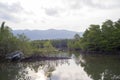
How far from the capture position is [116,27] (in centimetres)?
6912

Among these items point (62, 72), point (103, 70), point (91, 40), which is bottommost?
point (62, 72)

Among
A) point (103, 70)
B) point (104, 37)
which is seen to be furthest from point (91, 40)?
point (103, 70)

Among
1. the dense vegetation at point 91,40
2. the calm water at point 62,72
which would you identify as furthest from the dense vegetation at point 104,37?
the calm water at point 62,72

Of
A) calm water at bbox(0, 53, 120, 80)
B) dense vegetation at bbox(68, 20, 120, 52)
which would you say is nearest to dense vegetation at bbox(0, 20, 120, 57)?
dense vegetation at bbox(68, 20, 120, 52)

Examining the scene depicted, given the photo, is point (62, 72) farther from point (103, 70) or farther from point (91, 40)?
point (91, 40)

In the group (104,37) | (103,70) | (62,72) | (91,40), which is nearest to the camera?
(103,70)

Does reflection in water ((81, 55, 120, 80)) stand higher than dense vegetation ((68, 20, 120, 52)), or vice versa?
dense vegetation ((68, 20, 120, 52))

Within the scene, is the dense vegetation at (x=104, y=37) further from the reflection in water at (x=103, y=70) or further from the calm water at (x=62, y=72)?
the calm water at (x=62, y=72)

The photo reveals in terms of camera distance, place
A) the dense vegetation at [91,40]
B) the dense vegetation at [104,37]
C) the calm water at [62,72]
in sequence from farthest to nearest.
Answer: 1. the dense vegetation at [104,37]
2. the dense vegetation at [91,40]
3. the calm water at [62,72]

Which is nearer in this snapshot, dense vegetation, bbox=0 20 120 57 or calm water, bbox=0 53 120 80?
calm water, bbox=0 53 120 80

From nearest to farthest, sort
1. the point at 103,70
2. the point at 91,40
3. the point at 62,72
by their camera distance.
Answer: the point at 103,70 → the point at 62,72 → the point at 91,40

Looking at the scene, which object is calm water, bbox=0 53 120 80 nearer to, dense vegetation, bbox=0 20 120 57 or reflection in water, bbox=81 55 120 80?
reflection in water, bbox=81 55 120 80

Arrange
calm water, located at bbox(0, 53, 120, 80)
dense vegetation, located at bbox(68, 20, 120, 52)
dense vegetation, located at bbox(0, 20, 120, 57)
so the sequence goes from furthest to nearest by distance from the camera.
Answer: dense vegetation, located at bbox(68, 20, 120, 52), dense vegetation, located at bbox(0, 20, 120, 57), calm water, located at bbox(0, 53, 120, 80)

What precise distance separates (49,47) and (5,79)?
52705 millimetres
